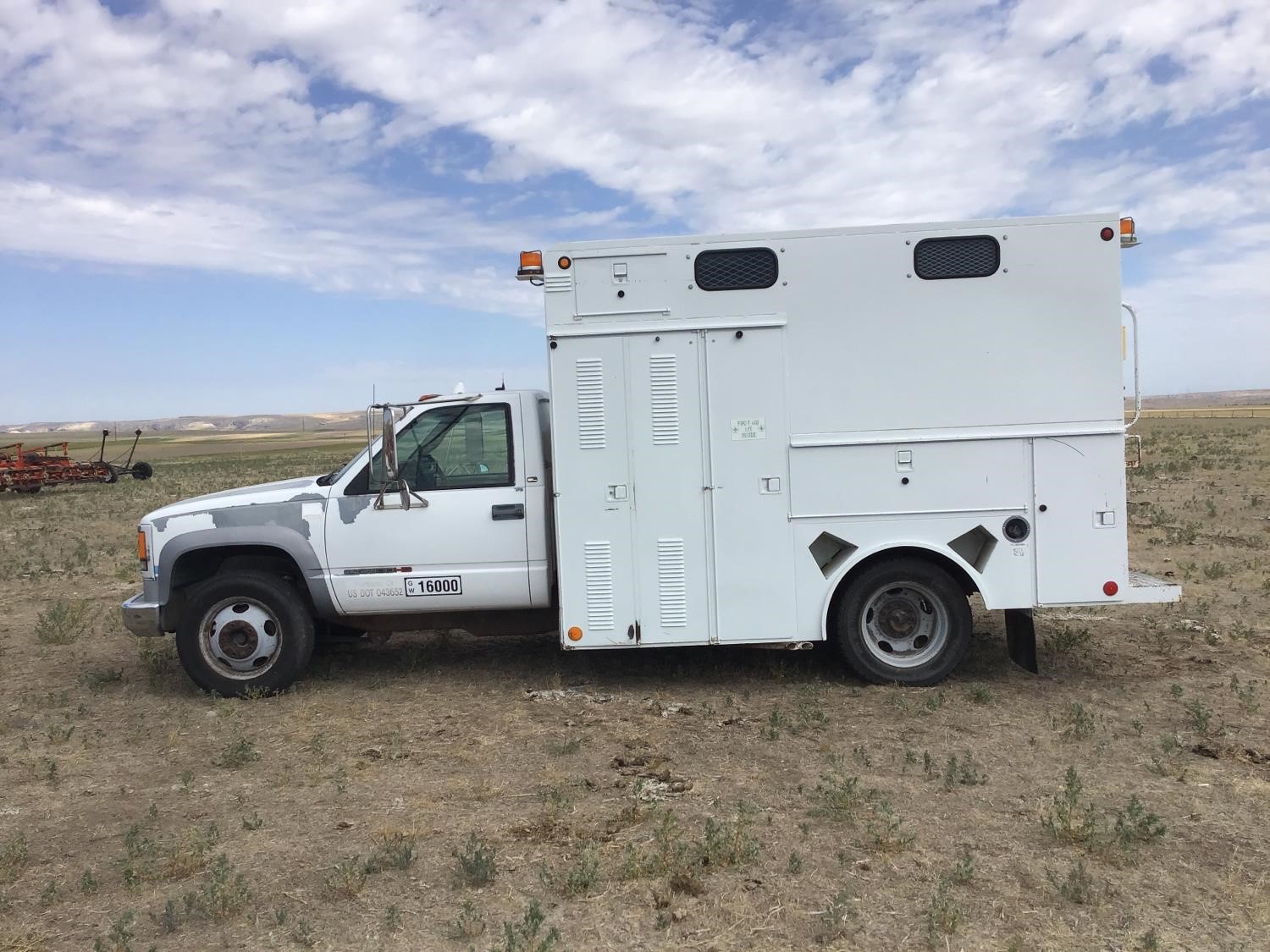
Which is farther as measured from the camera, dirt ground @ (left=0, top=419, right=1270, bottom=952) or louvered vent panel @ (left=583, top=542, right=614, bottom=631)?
louvered vent panel @ (left=583, top=542, right=614, bottom=631)

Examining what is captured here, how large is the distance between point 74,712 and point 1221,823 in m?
6.90

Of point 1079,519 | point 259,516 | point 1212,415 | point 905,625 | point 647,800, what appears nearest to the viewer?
point 647,800

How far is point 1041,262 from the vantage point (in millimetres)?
5988

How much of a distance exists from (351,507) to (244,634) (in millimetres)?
1202

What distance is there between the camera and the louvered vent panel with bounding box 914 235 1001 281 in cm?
601

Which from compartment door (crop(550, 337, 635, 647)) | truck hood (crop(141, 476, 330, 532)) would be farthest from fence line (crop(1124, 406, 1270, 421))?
truck hood (crop(141, 476, 330, 532))

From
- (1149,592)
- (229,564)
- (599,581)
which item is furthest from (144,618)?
(1149,592)

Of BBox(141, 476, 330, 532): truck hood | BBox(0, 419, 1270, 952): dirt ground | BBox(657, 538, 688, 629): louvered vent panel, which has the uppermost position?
BBox(141, 476, 330, 532): truck hood

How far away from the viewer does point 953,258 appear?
602 cm

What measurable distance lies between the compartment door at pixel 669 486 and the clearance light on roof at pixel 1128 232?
108 inches

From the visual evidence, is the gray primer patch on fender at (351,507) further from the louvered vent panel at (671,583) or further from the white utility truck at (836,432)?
the louvered vent panel at (671,583)

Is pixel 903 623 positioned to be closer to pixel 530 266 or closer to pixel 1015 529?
pixel 1015 529

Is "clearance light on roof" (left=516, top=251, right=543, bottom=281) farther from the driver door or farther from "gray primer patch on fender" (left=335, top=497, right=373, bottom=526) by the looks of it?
"gray primer patch on fender" (left=335, top=497, right=373, bottom=526)

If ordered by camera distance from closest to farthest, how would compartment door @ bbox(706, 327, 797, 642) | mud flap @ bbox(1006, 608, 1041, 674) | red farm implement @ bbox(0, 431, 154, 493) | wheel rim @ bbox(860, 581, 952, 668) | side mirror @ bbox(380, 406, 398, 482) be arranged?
side mirror @ bbox(380, 406, 398, 482) < compartment door @ bbox(706, 327, 797, 642) < wheel rim @ bbox(860, 581, 952, 668) < mud flap @ bbox(1006, 608, 1041, 674) < red farm implement @ bbox(0, 431, 154, 493)
